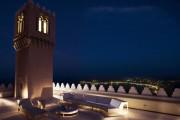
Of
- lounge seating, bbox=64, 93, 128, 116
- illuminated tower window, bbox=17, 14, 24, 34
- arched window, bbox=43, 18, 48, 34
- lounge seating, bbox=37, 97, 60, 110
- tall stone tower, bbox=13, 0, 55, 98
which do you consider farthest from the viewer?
arched window, bbox=43, 18, 48, 34

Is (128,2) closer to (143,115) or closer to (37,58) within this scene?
(37,58)

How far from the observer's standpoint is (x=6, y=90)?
51.5ft

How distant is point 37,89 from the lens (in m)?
13.1

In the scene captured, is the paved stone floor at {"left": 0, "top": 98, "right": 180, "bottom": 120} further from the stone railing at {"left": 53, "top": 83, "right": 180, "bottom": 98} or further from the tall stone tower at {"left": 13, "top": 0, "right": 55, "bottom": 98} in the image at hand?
the tall stone tower at {"left": 13, "top": 0, "right": 55, "bottom": 98}

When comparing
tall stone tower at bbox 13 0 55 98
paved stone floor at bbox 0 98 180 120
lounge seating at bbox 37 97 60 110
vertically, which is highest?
tall stone tower at bbox 13 0 55 98

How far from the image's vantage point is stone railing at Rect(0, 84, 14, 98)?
50.5 feet

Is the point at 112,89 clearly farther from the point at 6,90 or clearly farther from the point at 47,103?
the point at 6,90

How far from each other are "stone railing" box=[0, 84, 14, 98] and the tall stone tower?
2046mm

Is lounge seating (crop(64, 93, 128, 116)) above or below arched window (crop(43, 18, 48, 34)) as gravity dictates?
below

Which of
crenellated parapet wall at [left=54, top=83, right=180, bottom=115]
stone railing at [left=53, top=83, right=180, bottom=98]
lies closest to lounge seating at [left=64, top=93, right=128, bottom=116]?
crenellated parapet wall at [left=54, top=83, right=180, bottom=115]

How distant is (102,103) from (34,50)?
5805mm

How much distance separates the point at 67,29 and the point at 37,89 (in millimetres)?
29109

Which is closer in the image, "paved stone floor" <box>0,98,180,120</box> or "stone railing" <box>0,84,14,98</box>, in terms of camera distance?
"paved stone floor" <box>0,98,180,120</box>

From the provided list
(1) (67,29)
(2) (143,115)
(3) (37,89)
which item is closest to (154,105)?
(2) (143,115)
